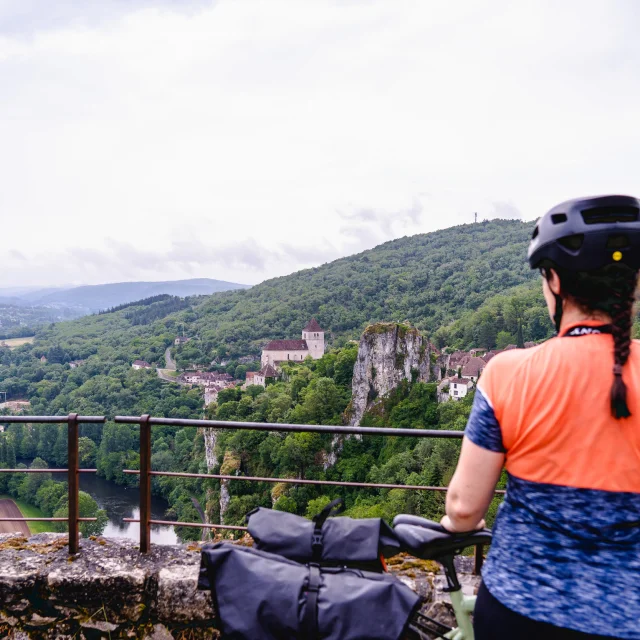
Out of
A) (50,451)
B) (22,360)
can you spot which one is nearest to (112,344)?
(22,360)

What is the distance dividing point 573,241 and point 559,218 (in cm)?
14

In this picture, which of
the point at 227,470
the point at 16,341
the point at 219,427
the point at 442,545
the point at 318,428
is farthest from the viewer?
the point at 16,341

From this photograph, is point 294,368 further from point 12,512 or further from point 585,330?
point 585,330

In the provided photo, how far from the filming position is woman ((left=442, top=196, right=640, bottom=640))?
113 centimetres

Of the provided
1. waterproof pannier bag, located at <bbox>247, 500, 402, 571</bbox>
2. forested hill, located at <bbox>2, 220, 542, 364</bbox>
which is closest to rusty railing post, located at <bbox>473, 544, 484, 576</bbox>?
waterproof pannier bag, located at <bbox>247, 500, 402, 571</bbox>

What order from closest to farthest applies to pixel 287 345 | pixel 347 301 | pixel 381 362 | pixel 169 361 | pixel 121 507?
pixel 121 507, pixel 381 362, pixel 287 345, pixel 169 361, pixel 347 301

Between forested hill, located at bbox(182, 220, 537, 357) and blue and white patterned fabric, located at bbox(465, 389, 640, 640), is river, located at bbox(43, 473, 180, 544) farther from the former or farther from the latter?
forested hill, located at bbox(182, 220, 537, 357)

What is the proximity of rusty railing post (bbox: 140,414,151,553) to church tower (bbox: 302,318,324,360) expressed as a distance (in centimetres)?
8045

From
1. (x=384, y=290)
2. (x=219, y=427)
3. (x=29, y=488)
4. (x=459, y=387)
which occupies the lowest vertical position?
(x=29, y=488)

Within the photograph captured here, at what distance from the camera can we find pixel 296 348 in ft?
270

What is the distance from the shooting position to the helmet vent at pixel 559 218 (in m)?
1.39

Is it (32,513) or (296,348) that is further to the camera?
(296,348)

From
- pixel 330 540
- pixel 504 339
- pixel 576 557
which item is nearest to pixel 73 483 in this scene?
pixel 330 540

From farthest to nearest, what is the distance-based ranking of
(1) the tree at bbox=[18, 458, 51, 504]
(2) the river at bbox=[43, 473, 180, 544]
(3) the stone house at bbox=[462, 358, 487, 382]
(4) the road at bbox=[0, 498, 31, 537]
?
(3) the stone house at bbox=[462, 358, 487, 382]
(1) the tree at bbox=[18, 458, 51, 504]
(2) the river at bbox=[43, 473, 180, 544]
(4) the road at bbox=[0, 498, 31, 537]
